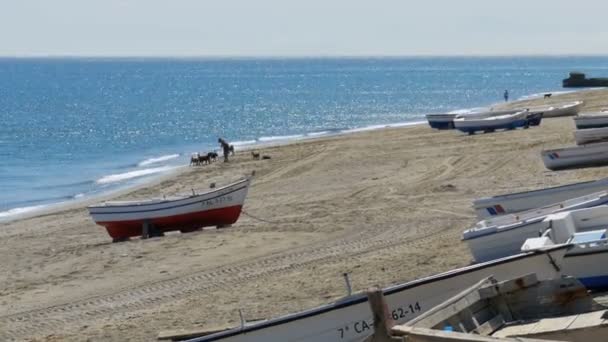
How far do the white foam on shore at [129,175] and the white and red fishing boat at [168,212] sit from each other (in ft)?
56.9

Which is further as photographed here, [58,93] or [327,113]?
[58,93]

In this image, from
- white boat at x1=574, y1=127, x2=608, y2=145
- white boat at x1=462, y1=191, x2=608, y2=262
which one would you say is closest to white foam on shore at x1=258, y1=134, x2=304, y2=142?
white boat at x1=574, y1=127, x2=608, y2=145

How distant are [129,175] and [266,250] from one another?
23121 mm

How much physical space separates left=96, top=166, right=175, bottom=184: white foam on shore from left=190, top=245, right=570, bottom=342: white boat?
30.2 metres

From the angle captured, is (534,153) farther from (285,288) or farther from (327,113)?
(327,113)

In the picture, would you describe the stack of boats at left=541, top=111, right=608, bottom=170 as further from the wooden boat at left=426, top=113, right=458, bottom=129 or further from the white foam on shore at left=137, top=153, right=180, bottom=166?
the white foam on shore at left=137, top=153, right=180, bottom=166

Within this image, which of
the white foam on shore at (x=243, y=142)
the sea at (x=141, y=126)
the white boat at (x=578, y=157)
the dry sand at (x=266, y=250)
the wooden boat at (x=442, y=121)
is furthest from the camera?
the white foam on shore at (x=243, y=142)

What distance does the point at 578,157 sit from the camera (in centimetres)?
2728

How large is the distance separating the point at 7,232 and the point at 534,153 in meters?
15.0

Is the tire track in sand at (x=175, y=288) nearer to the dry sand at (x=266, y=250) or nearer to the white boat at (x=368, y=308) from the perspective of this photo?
the dry sand at (x=266, y=250)

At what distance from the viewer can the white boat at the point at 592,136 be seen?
28.7 meters

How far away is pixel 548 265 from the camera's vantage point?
39.2ft

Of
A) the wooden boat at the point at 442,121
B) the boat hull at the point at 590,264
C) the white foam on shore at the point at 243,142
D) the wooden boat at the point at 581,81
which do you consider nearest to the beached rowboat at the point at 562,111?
the wooden boat at the point at 442,121

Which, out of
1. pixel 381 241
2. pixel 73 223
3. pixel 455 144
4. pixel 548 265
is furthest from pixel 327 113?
pixel 548 265
